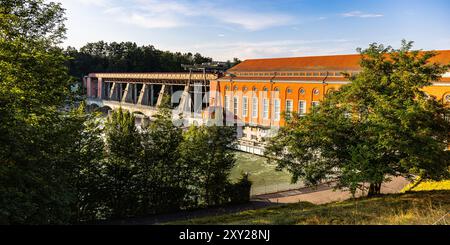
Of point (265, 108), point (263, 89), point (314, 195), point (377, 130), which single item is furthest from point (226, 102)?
point (377, 130)

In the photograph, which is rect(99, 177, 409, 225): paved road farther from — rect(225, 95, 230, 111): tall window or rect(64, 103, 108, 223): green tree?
rect(225, 95, 230, 111): tall window

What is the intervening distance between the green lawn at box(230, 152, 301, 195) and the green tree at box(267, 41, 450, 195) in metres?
7.15

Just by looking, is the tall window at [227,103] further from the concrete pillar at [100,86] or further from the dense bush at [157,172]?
the concrete pillar at [100,86]

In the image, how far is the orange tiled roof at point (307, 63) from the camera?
43.7 m

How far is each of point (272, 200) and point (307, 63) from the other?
31.1 meters

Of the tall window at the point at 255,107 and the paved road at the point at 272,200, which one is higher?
the tall window at the point at 255,107

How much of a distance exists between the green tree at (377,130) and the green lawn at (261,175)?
7.15m

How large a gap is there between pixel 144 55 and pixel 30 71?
96.2 metres

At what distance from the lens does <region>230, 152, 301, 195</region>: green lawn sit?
26000 millimetres

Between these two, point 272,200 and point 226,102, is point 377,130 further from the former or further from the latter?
point 226,102

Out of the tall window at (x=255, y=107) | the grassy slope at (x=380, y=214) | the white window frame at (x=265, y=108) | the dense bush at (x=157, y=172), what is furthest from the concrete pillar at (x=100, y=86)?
the grassy slope at (x=380, y=214)

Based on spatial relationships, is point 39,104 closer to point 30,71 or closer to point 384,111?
point 30,71

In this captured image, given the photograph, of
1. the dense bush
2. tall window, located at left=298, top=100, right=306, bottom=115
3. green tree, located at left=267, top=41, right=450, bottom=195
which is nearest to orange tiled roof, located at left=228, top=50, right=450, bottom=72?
tall window, located at left=298, top=100, right=306, bottom=115

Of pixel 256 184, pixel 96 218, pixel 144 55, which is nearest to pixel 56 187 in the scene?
pixel 96 218
